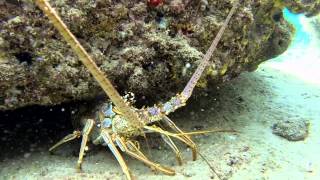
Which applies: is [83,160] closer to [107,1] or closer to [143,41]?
[143,41]

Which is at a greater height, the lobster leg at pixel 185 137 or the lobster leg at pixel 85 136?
the lobster leg at pixel 185 137

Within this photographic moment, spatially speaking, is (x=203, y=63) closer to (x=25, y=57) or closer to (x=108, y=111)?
(x=108, y=111)

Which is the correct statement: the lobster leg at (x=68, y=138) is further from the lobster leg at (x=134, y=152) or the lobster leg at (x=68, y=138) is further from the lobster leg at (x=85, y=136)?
the lobster leg at (x=134, y=152)

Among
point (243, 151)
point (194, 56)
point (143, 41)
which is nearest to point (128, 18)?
point (143, 41)

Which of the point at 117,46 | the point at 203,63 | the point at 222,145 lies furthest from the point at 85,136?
the point at 222,145

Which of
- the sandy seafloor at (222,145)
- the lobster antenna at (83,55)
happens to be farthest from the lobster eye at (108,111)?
the sandy seafloor at (222,145)

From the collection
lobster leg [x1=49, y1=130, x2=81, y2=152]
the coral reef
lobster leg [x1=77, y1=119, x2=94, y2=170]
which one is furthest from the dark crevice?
lobster leg [x1=49, y1=130, x2=81, y2=152]

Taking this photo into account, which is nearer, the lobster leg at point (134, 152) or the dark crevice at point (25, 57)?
the dark crevice at point (25, 57)
